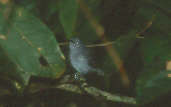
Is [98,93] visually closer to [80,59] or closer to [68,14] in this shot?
[80,59]

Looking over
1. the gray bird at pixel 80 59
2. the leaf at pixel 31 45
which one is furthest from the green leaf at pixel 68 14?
the gray bird at pixel 80 59

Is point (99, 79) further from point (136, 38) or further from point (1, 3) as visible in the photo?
point (1, 3)

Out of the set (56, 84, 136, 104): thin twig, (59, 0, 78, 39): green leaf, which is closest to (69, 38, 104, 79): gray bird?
(56, 84, 136, 104): thin twig

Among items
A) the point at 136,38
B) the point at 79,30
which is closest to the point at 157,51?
the point at 136,38

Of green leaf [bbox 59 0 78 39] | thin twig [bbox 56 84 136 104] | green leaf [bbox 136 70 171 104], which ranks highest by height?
green leaf [bbox 59 0 78 39]

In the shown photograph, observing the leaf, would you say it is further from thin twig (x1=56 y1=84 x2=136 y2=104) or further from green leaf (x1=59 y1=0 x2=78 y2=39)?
thin twig (x1=56 y1=84 x2=136 y2=104)

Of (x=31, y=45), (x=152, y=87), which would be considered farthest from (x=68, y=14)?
(x=152, y=87)
